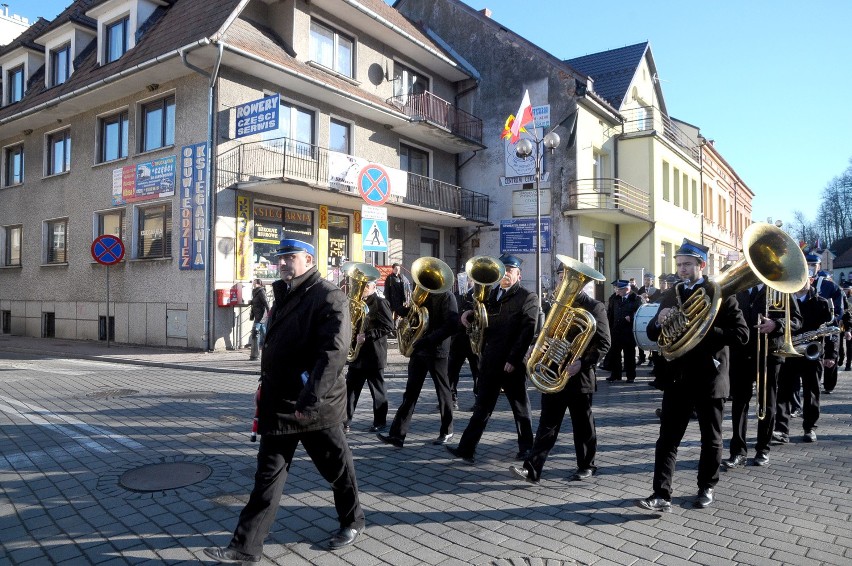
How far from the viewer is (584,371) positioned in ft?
16.1

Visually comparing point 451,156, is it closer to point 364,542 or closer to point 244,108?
point 244,108

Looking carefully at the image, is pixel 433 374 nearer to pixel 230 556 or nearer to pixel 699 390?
pixel 699 390

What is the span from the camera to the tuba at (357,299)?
21.0 feet

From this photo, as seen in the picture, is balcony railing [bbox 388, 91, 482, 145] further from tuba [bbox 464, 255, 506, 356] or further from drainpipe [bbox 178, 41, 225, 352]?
tuba [bbox 464, 255, 506, 356]

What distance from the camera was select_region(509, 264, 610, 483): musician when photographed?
483 centimetres

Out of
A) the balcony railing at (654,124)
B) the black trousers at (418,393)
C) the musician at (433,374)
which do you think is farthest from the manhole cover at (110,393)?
the balcony railing at (654,124)

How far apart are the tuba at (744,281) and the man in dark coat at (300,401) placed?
234 centimetres

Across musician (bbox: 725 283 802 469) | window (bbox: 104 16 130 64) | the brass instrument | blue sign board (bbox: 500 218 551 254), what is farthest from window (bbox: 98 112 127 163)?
the brass instrument

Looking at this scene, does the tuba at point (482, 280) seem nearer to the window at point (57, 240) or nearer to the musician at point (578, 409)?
the musician at point (578, 409)

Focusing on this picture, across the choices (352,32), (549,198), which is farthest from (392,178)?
(549,198)

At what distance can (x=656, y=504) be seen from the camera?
166 inches

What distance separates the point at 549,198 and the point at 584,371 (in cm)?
1688

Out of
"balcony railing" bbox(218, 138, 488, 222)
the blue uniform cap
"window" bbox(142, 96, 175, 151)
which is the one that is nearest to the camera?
the blue uniform cap

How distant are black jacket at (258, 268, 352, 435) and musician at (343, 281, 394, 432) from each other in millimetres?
2689
